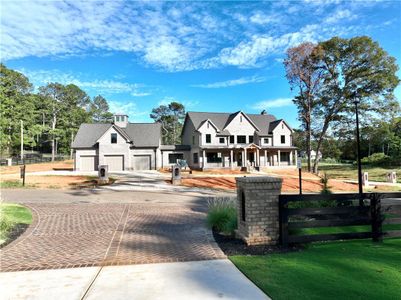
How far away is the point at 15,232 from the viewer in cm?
755

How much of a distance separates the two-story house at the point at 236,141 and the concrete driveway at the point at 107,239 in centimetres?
2828

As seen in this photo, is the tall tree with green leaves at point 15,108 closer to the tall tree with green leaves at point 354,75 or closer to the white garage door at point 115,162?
the white garage door at point 115,162

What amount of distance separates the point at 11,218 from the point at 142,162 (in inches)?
1170

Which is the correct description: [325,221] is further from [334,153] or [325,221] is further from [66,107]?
[66,107]

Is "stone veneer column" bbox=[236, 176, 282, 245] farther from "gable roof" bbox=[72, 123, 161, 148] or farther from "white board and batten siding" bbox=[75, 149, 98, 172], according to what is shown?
"white board and batten siding" bbox=[75, 149, 98, 172]

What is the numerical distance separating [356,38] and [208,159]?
74.8 feet

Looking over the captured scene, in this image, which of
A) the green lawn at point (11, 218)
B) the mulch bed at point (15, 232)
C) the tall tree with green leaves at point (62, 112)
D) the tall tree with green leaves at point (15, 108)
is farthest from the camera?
the tall tree with green leaves at point (62, 112)

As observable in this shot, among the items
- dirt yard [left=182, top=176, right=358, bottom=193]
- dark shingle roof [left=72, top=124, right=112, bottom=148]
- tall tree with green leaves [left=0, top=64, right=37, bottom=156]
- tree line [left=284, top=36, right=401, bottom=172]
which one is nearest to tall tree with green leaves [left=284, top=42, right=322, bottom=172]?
tree line [left=284, top=36, right=401, bottom=172]

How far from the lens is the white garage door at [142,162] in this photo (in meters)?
38.1

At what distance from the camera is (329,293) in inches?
153

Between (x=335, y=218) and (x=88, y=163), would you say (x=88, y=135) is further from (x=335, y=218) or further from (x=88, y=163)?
(x=335, y=218)

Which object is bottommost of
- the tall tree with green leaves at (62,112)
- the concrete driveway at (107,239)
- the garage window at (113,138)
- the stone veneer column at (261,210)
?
the concrete driveway at (107,239)

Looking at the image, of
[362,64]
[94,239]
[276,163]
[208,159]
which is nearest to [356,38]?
[362,64]

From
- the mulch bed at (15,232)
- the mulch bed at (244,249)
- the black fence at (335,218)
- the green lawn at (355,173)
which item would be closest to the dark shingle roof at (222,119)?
the green lawn at (355,173)
